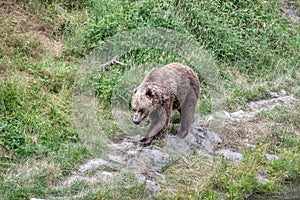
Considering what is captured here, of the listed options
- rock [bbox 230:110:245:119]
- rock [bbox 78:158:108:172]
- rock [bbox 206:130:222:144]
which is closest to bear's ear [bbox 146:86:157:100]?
rock [bbox 78:158:108:172]

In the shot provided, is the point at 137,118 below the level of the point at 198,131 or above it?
above

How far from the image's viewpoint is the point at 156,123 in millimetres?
6785

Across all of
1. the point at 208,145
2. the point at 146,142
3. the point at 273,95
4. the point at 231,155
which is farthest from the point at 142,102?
the point at 273,95

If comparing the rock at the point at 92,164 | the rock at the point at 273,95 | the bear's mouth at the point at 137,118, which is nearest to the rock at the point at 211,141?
the bear's mouth at the point at 137,118

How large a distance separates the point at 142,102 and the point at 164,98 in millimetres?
391

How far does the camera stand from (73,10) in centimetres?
977

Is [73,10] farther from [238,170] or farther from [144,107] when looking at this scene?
[238,170]

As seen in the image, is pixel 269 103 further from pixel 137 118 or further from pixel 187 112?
pixel 137 118

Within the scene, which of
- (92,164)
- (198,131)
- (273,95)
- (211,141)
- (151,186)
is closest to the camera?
(151,186)

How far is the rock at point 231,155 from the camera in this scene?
7.03 m

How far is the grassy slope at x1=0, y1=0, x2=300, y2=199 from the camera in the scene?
6160 mm

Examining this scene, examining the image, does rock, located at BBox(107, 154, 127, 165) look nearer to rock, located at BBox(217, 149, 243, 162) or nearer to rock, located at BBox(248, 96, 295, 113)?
rock, located at BBox(217, 149, 243, 162)

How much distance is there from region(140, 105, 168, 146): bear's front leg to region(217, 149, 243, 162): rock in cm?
90

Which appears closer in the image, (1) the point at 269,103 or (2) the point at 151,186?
(2) the point at 151,186
